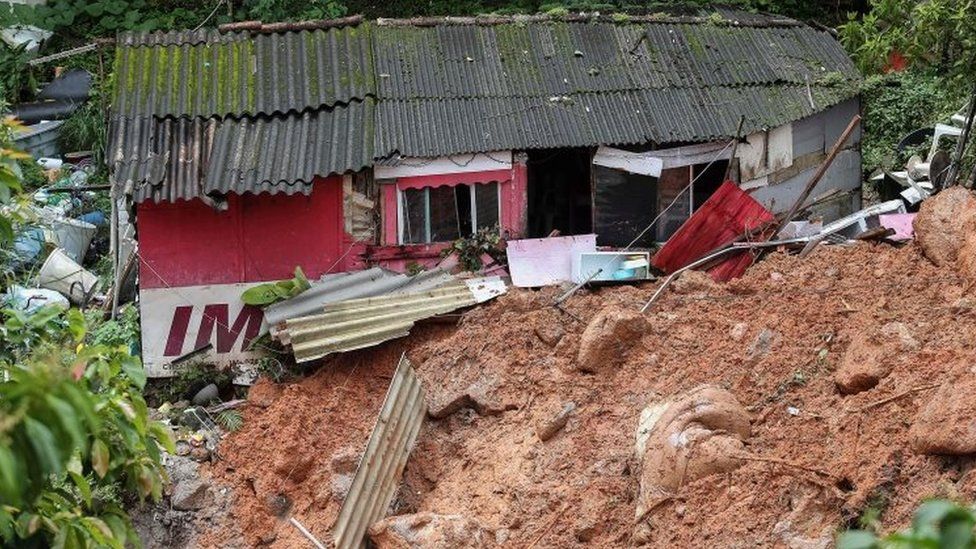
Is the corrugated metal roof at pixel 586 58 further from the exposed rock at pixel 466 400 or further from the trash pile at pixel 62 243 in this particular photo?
the trash pile at pixel 62 243

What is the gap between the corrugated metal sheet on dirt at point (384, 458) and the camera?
9633 millimetres

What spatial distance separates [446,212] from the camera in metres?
12.2

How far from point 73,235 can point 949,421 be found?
1059 cm

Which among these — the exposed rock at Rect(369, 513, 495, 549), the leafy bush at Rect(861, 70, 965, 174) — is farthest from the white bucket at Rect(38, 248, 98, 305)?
the leafy bush at Rect(861, 70, 965, 174)

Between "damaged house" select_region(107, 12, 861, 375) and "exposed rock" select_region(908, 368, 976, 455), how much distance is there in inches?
198

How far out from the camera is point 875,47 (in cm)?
1183

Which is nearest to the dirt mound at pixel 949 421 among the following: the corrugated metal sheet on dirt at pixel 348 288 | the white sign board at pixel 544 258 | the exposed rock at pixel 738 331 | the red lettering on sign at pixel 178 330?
the exposed rock at pixel 738 331

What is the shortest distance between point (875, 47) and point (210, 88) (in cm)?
608

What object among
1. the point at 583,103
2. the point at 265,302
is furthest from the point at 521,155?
the point at 265,302

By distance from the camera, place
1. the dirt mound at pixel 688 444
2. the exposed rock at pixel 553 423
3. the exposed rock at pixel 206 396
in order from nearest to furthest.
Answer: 1. the dirt mound at pixel 688 444
2. the exposed rock at pixel 553 423
3. the exposed rock at pixel 206 396

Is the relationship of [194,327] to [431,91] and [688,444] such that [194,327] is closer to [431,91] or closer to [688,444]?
[431,91]

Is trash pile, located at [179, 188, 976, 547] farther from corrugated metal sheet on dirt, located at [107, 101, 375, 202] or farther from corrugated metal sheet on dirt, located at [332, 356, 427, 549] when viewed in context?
corrugated metal sheet on dirt, located at [107, 101, 375, 202]

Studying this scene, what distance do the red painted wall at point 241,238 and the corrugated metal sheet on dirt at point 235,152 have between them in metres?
0.33

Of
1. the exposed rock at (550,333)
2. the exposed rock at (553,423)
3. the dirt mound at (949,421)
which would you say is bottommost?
the exposed rock at (553,423)
